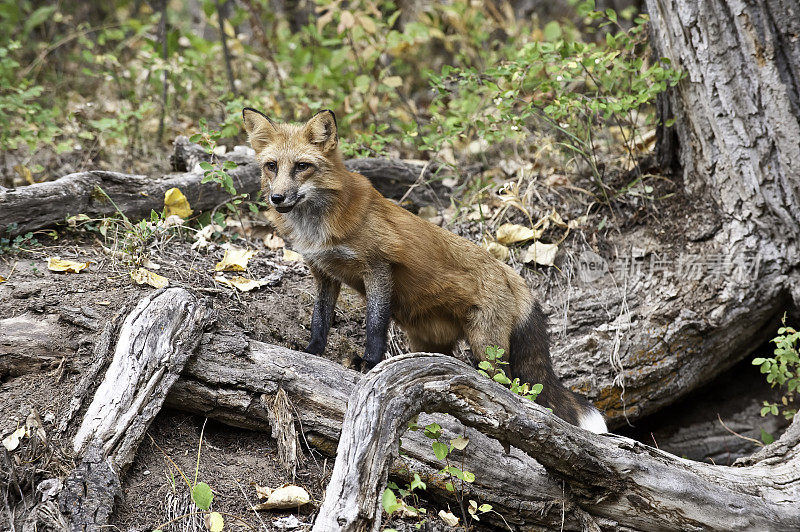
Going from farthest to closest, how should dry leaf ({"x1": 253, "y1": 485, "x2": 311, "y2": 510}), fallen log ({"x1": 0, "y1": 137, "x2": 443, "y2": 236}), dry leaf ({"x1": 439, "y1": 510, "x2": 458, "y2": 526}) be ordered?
fallen log ({"x1": 0, "y1": 137, "x2": 443, "y2": 236}), dry leaf ({"x1": 439, "y1": 510, "x2": 458, "y2": 526}), dry leaf ({"x1": 253, "y1": 485, "x2": 311, "y2": 510})

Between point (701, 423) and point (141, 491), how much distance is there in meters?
5.43

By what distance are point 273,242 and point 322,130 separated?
6.56ft

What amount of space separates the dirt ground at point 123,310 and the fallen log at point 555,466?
812mm

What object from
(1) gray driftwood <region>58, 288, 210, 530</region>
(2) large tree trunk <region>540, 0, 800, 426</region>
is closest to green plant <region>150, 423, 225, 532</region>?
(1) gray driftwood <region>58, 288, 210, 530</region>

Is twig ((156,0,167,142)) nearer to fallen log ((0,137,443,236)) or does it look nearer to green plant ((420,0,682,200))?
fallen log ((0,137,443,236))

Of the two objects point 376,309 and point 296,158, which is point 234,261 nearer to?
point 296,158

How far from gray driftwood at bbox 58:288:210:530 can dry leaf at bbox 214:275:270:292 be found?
40.6 inches

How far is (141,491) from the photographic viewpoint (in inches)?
141

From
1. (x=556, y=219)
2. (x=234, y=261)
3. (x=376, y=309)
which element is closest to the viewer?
(x=376, y=309)

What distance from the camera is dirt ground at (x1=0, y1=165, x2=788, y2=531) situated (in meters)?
3.52

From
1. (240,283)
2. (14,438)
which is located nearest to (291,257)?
(240,283)

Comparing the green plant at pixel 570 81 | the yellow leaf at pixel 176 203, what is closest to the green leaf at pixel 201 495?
the yellow leaf at pixel 176 203

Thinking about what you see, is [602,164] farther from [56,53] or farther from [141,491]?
[56,53]

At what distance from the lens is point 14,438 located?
3.49 meters
